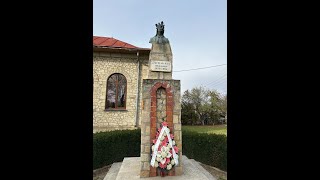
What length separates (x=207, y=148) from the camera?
278 inches

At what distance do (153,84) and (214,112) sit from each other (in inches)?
857

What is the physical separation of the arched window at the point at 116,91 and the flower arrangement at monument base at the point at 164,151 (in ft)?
18.6

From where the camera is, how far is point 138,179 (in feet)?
14.1

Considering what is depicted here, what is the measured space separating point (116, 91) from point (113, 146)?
3.33 meters

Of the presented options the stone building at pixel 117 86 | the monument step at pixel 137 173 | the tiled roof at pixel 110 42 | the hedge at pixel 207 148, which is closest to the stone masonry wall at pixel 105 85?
the stone building at pixel 117 86

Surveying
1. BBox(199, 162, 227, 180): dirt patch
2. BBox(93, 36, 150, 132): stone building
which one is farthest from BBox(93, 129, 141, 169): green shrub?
BBox(199, 162, 227, 180): dirt patch

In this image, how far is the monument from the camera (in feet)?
14.8

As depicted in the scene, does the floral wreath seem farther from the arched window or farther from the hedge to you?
the arched window

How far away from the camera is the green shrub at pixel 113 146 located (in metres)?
6.97

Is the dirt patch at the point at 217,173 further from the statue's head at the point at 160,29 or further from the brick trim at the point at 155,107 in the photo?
the statue's head at the point at 160,29

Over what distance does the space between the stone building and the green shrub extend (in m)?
1.81

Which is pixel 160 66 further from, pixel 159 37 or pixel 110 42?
pixel 110 42
